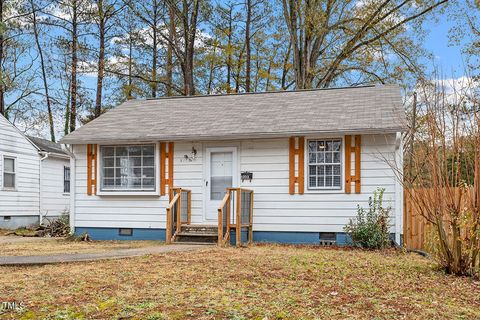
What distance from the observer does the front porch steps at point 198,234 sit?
36.0 feet

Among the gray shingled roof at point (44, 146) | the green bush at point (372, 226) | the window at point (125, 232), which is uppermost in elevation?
the gray shingled roof at point (44, 146)

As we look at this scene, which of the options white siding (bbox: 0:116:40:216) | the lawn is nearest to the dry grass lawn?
the lawn

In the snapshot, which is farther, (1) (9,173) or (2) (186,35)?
(2) (186,35)

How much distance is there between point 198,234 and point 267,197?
1.74 m

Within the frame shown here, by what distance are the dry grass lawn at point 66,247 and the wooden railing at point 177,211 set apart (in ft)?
1.47

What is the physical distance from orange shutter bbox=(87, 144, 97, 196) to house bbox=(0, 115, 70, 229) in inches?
254

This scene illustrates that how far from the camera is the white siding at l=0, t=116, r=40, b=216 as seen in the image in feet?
58.0

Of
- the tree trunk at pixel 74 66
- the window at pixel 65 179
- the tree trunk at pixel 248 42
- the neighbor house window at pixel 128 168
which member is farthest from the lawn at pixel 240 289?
the tree trunk at pixel 74 66

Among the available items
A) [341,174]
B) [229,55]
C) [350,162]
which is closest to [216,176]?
[341,174]

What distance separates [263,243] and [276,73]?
16459 millimetres

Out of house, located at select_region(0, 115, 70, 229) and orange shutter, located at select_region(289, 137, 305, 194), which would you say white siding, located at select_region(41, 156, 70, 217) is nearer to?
house, located at select_region(0, 115, 70, 229)

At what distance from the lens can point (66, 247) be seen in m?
10.9

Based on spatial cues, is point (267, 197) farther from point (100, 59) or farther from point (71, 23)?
point (71, 23)

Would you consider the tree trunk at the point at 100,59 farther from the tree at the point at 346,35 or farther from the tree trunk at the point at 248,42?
the tree at the point at 346,35
